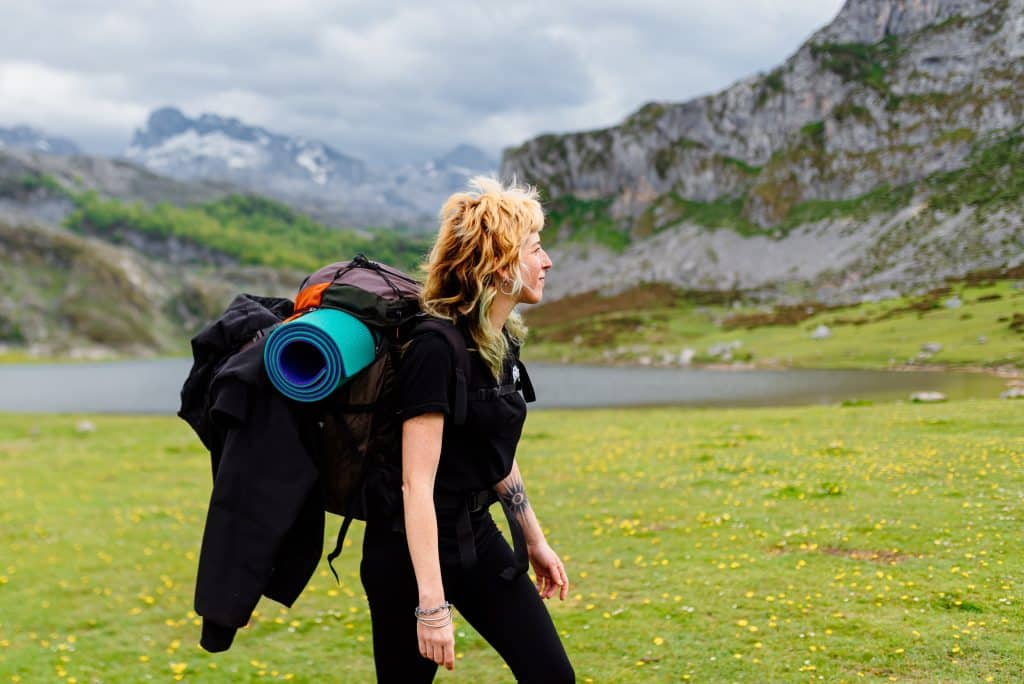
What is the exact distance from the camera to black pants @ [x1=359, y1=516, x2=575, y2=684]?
5301 millimetres

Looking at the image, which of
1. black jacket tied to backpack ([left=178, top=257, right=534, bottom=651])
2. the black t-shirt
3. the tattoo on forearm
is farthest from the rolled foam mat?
the tattoo on forearm

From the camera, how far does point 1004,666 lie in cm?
806

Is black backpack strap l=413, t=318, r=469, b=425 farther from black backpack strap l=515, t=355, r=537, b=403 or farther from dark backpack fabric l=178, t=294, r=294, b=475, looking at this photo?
dark backpack fabric l=178, t=294, r=294, b=475

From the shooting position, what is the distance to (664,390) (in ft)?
260

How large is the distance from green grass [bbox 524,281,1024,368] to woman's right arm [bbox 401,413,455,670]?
8223 cm

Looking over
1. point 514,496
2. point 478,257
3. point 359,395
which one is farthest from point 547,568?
point 478,257

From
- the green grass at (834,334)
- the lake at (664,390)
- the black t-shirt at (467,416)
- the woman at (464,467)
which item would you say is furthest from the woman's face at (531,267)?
the green grass at (834,334)

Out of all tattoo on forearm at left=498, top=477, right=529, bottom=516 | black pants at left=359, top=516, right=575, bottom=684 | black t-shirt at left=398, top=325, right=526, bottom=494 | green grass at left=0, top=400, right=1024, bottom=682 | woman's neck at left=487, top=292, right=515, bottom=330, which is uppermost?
woman's neck at left=487, top=292, right=515, bottom=330

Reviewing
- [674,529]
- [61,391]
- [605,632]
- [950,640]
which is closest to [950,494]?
[674,529]

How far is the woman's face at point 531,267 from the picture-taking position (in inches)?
208

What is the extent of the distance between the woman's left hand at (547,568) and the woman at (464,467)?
635mm

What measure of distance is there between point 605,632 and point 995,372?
73593mm

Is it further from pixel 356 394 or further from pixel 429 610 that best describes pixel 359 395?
pixel 429 610

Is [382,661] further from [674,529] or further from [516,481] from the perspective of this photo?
[674,529]
